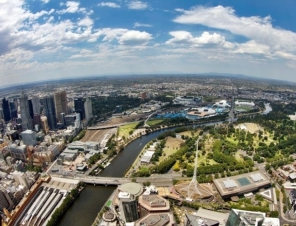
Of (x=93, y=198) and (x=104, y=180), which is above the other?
(x=104, y=180)

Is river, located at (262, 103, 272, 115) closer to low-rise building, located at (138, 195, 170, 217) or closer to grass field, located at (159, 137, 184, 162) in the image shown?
grass field, located at (159, 137, 184, 162)

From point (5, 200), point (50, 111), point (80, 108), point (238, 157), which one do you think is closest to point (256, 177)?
point (238, 157)

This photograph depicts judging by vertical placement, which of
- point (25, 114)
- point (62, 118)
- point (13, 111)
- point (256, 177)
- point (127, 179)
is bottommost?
point (127, 179)

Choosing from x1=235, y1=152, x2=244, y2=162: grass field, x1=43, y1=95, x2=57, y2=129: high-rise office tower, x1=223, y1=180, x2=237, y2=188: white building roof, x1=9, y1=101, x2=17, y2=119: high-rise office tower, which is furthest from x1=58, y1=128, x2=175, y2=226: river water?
x1=9, y1=101, x2=17, y2=119: high-rise office tower

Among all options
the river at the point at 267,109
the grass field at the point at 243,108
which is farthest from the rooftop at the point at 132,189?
the river at the point at 267,109

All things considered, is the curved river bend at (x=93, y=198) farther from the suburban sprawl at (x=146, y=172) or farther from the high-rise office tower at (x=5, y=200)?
the high-rise office tower at (x=5, y=200)

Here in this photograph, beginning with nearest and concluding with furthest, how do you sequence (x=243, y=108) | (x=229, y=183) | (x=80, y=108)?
(x=229, y=183), (x=80, y=108), (x=243, y=108)

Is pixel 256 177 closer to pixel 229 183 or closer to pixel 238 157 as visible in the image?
pixel 229 183

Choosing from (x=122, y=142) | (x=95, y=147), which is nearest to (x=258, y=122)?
(x=122, y=142)
